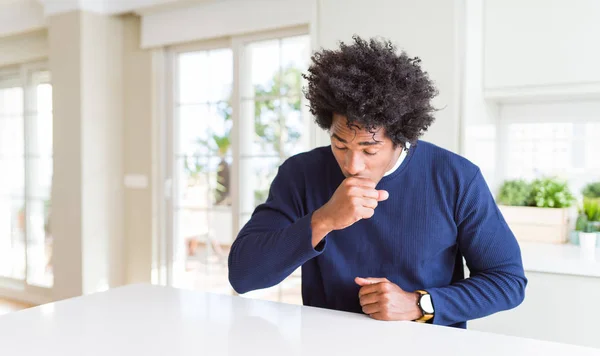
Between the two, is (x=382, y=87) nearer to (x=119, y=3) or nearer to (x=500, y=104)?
(x=500, y=104)

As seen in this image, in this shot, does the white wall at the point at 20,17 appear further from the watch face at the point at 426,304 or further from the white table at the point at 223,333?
the watch face at the point at 426,304

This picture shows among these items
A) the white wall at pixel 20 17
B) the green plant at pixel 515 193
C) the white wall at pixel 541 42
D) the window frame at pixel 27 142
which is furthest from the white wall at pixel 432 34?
the window frame at pixel 27 142

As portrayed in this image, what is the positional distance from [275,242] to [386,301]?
0.98 ft

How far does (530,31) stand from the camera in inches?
98.8

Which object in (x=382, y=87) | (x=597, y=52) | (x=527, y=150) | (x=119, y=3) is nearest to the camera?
(x=382, y=87)

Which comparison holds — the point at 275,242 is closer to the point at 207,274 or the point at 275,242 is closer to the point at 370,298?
the point at 370,298

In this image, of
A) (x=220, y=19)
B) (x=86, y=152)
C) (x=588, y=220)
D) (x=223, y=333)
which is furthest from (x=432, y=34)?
(x=86, y=152)

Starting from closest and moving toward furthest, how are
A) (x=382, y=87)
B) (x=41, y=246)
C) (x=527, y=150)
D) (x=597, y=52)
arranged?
(x=382, y=87), (x=597, y=52), (x=527, y=150), (x=41, y=246)

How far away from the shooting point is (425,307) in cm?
125

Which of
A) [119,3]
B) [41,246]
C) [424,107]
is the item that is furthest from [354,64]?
[41,246]

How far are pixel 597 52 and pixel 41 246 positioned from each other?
472 centimetres

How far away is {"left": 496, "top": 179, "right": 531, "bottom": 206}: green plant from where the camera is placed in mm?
2703

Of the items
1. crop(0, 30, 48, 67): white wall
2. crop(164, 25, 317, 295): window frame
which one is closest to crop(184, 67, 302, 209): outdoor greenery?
crop(164, 25, 317, 295): window frame

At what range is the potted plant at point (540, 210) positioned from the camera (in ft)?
8.52
